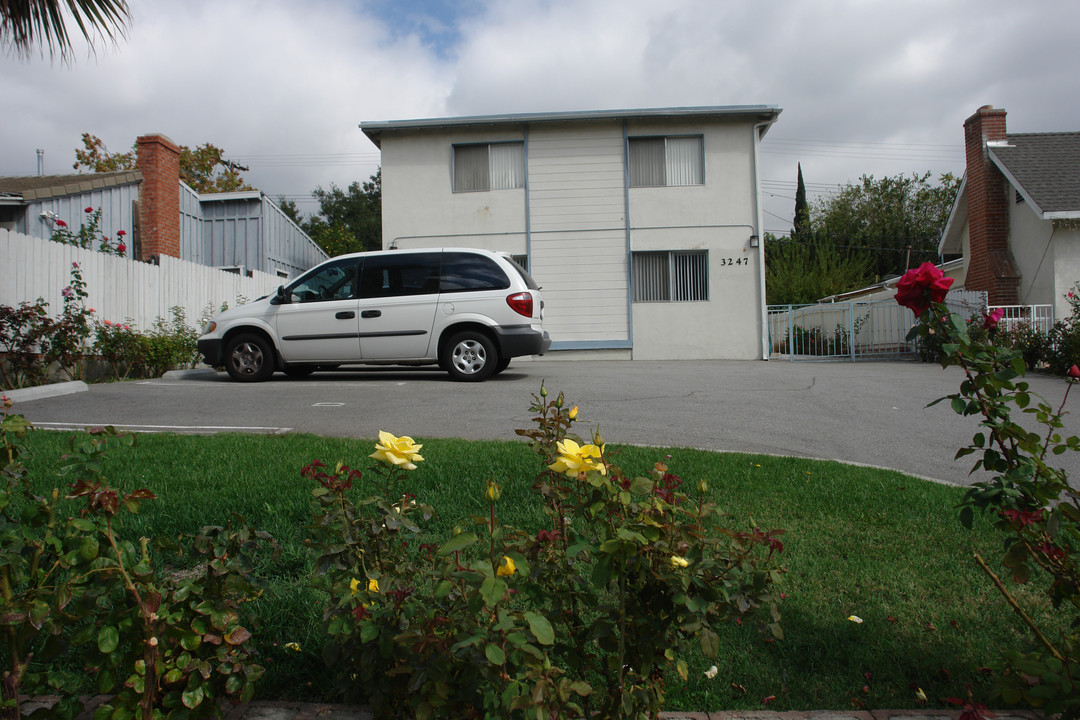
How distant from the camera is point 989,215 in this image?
1933 cm

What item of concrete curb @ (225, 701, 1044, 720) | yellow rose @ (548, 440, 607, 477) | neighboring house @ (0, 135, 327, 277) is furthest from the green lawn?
neighboring house @ (0, 135, 327, 277)

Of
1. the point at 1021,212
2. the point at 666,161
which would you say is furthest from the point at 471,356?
the point at 1021,212

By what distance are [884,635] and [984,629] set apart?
42cm

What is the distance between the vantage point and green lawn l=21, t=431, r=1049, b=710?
2549 millimetres

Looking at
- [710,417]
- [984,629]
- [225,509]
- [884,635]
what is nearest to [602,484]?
[884,635]

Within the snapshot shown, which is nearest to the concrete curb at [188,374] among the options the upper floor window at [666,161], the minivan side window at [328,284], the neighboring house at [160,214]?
the minivan side window at [328,284]

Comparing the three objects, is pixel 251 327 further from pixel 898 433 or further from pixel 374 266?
pixel 898 433

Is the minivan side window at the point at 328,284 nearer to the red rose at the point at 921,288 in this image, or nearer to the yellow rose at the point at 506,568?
the red rose at the point at 921,288

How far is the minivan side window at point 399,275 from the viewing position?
1112 cm

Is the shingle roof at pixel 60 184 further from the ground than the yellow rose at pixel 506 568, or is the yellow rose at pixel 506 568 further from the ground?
the shingle roof at pixel 60 184

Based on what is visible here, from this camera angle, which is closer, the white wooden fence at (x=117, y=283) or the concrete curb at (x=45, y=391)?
the concrete curb at (x=45, y=391)

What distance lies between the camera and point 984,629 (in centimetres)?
287

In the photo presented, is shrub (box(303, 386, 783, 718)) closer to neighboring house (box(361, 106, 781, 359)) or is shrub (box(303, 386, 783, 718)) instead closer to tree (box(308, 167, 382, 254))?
neighboring house (box(361, 106, 781, 359))

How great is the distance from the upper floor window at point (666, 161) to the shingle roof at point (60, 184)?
12.1 meters
